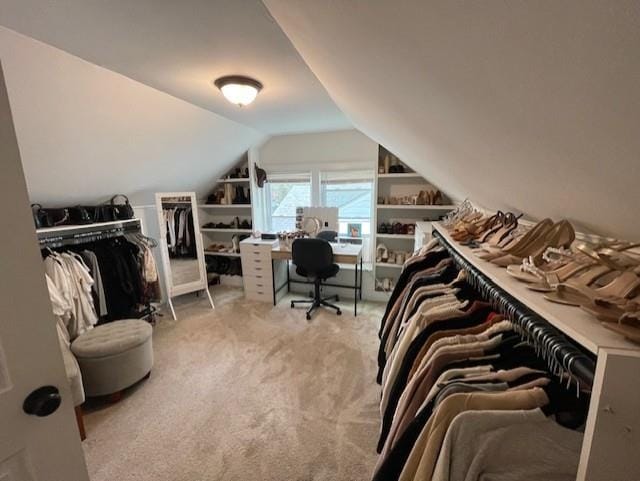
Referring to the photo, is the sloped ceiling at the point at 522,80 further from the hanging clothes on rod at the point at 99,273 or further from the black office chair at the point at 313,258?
the hanging clothes on rod at the point at 99,273

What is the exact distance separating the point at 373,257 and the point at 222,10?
9.72 feet

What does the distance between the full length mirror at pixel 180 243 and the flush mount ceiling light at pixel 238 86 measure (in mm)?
1869

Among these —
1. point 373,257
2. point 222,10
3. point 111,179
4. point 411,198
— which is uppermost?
point 222,10

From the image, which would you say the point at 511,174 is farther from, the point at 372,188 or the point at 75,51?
the point at 372,188

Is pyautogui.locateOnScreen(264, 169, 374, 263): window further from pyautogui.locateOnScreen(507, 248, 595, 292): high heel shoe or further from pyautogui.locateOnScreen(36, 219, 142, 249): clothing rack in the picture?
pyautogui.locateOnScreen(507, 248, 595, 292): high heel shoe

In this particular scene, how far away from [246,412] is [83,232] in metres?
2.25

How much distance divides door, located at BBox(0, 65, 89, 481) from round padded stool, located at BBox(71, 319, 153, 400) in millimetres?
1439

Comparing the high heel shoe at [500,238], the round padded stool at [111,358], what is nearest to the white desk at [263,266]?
the round padded stool at [111,358]

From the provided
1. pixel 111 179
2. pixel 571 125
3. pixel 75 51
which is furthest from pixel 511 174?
pixel 111 179

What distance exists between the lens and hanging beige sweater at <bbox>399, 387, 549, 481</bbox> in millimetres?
572

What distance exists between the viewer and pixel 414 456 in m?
0.58

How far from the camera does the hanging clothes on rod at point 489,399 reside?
532mm

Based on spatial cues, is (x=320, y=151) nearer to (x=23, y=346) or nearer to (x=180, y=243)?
(x=180, y=243)

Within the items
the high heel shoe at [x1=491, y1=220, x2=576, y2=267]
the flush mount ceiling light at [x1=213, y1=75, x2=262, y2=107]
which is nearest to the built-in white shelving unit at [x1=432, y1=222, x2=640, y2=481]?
the high heel shoe at [x1=491, y1=220, x2=576, y2=267]
